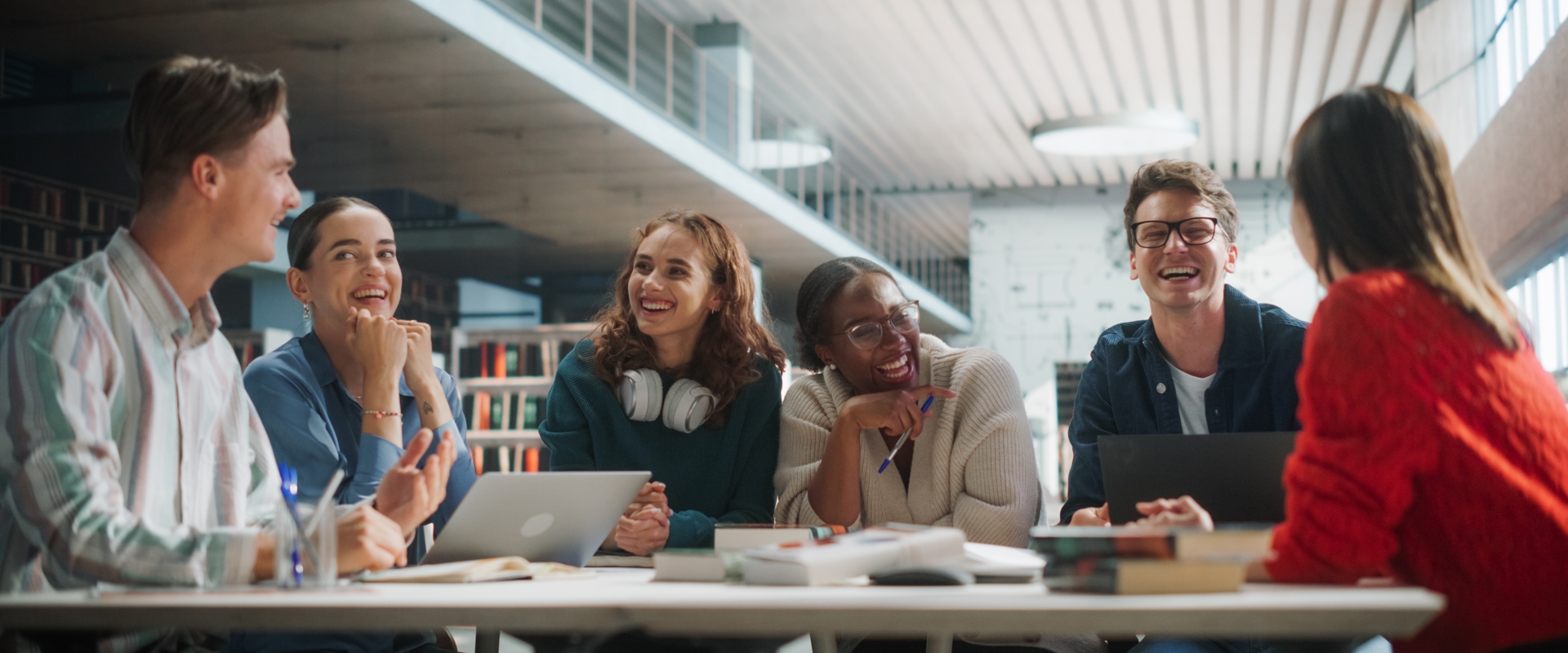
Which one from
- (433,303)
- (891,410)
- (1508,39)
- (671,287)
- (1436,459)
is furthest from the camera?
(433,303)

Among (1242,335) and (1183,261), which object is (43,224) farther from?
(1242,335)

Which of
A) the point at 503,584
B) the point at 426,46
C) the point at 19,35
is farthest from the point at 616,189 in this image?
the point at 503,584

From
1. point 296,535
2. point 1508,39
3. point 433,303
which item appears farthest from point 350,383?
point 1508,39

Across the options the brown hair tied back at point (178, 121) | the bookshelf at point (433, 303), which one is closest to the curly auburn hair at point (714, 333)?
the brown hair tied back at point (178, 121)

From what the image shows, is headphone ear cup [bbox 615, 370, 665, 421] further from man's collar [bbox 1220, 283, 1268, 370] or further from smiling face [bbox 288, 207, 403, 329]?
man's collar [bbox 1220, 283, 1268, 370]

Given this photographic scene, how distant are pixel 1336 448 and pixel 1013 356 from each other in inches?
491

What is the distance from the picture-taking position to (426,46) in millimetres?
4875

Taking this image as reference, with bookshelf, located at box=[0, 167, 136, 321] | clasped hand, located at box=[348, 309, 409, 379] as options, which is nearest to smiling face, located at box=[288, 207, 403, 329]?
clasped hand, located at box=[348, 309, 409, 379]

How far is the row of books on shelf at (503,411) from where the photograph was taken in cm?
680

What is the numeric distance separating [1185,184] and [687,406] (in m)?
1.07

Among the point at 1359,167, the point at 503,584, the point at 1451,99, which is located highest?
the point at 1451,99

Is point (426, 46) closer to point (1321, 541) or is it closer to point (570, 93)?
point (570, 93)

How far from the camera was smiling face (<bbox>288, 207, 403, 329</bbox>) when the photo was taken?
217cm

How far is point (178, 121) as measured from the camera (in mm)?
1412
